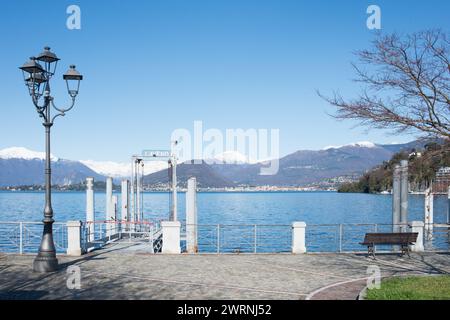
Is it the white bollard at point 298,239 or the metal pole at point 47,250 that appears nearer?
the metal pole at point 47,250

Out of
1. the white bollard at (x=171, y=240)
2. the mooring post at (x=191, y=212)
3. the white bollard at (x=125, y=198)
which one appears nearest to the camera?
the white bollard at (x=171, y=240)

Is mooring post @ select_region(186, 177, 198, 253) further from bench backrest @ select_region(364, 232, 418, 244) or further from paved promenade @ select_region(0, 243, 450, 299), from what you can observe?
bench backrest @ select_region(364, 232, 418, 244)

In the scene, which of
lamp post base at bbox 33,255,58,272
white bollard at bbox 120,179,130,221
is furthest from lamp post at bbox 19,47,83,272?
white bollard at bbox 120,179,130,221

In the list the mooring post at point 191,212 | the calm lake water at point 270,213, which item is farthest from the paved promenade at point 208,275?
the calm lake water at point 270,213

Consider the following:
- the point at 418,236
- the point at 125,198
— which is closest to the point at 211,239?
the point at 125,198

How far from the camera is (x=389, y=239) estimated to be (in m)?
16.2

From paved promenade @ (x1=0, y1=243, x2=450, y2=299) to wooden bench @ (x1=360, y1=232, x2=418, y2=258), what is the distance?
47 centimetres

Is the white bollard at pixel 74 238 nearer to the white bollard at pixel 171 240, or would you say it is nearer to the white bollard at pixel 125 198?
the white bollard at pixel 171 240

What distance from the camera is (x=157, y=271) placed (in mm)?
13539

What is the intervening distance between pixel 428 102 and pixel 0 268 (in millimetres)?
12513

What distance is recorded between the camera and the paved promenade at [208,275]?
419 inches

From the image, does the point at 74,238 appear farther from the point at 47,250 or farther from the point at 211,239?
the point at 211,239
